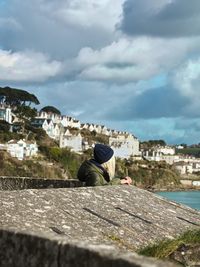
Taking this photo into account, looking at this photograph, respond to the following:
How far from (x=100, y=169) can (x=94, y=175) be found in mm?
311

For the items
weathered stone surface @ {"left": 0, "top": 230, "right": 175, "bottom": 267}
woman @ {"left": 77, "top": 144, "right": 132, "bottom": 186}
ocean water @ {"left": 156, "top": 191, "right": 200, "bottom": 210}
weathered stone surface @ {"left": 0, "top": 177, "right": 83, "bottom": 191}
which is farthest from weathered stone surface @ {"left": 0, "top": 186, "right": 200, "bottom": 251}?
ocean water @ {"left": 156, "top": 191, "right": 200, "bottom": 210}

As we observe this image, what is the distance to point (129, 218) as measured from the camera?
9.67 metres

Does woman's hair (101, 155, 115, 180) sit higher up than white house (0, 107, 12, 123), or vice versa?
white house (0, 107, 12, 123)

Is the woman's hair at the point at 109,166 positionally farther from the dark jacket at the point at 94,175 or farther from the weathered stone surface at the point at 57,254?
the weathered stone surface at the point at 57,254

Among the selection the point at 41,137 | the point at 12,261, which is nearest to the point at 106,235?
the point at 12,261

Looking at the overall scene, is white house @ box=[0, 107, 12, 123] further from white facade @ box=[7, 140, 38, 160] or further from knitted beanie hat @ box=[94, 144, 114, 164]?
knitted beanie hat @ box=[94, 144, 114, 164]

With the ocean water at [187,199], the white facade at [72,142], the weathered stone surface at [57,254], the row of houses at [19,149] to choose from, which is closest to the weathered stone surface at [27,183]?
the weathered stone surface at [57,254]

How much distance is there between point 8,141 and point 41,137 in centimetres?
2054

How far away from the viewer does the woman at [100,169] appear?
1214 centimetres

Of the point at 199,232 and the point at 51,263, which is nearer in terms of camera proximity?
the point at 51,263

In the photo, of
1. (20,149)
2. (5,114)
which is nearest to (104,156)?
(20,149)

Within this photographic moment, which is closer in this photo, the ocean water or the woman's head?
the woman's head

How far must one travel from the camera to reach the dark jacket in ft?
39.3

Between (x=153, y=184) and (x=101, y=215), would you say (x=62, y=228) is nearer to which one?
(x=101, y=215)
